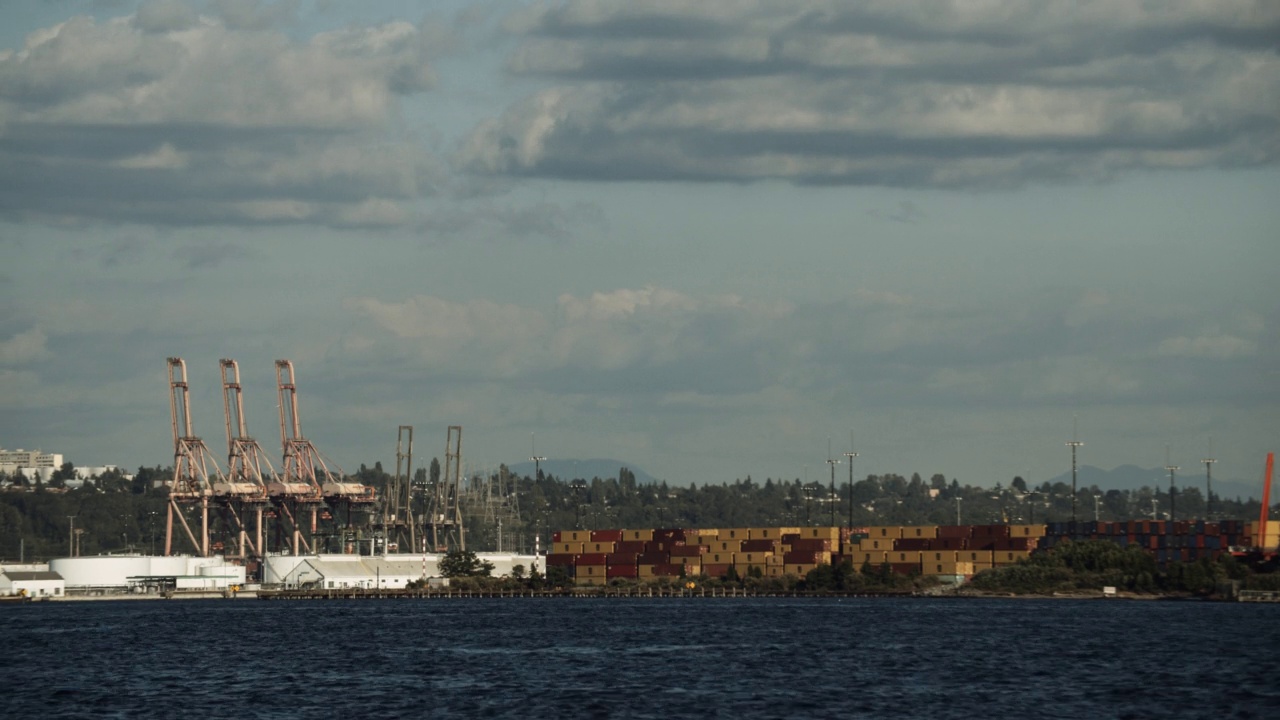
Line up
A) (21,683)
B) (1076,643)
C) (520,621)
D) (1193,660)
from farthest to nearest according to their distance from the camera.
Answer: (520,621), (1076,643), (1193,660), (21,683)

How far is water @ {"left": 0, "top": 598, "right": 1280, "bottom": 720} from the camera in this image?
75.4m

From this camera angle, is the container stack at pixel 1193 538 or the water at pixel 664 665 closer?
the water at pixel 664 665

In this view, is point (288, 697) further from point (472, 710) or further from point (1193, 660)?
point (1193, 660)

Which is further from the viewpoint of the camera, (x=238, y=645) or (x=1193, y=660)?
(x=238, y=645)

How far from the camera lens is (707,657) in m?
101

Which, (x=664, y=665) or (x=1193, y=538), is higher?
(x=1193, y=538)

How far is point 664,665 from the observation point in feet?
314

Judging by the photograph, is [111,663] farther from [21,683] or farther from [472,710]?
[472,710]

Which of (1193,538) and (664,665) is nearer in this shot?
(664,665)

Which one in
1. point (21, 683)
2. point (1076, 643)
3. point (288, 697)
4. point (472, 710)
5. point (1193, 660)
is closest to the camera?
point (472, 710)

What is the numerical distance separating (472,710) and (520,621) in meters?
75.7

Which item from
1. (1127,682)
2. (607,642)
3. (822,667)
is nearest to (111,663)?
(607,642)

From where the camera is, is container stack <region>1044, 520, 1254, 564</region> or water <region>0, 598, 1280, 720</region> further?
container stack <region>1044, 520, 1254, 564</region>

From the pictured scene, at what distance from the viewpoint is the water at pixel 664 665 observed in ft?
247
